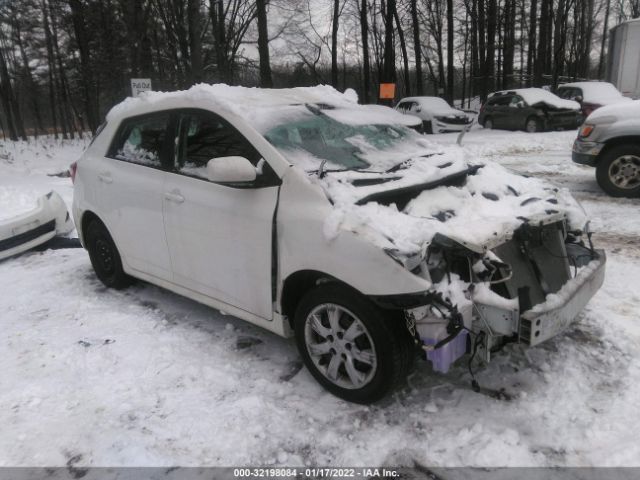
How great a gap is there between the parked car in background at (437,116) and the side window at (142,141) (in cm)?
1736

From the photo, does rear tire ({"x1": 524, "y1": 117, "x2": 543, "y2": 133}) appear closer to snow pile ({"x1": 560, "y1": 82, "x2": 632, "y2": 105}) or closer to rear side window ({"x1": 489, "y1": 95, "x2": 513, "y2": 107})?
rear side window ({"x1": 489, "y1": 95, "x2": 513, "y2": 107})

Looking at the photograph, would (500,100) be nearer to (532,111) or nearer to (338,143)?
(532,111)

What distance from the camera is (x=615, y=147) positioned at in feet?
24.1

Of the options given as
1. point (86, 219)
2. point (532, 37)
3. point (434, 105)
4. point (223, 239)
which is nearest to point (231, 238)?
point (223, 239)

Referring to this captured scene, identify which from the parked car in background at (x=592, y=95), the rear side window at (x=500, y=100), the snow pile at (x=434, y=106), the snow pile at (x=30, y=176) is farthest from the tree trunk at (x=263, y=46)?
the parked car in background at (x=592, y=95)

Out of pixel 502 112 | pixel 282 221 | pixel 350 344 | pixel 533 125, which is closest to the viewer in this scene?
pixel 350 344

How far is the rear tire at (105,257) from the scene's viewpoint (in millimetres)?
4637

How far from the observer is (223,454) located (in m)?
2.65

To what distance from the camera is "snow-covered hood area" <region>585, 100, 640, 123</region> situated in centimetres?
723

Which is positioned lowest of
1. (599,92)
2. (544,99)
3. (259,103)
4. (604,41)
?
(544,99)

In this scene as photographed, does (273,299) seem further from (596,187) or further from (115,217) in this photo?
(596,187)

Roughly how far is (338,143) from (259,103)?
24.7 inches

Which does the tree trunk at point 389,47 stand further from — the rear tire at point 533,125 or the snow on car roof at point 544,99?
the rear tire at point 533,125

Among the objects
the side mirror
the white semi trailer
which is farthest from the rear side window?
the side mirror
